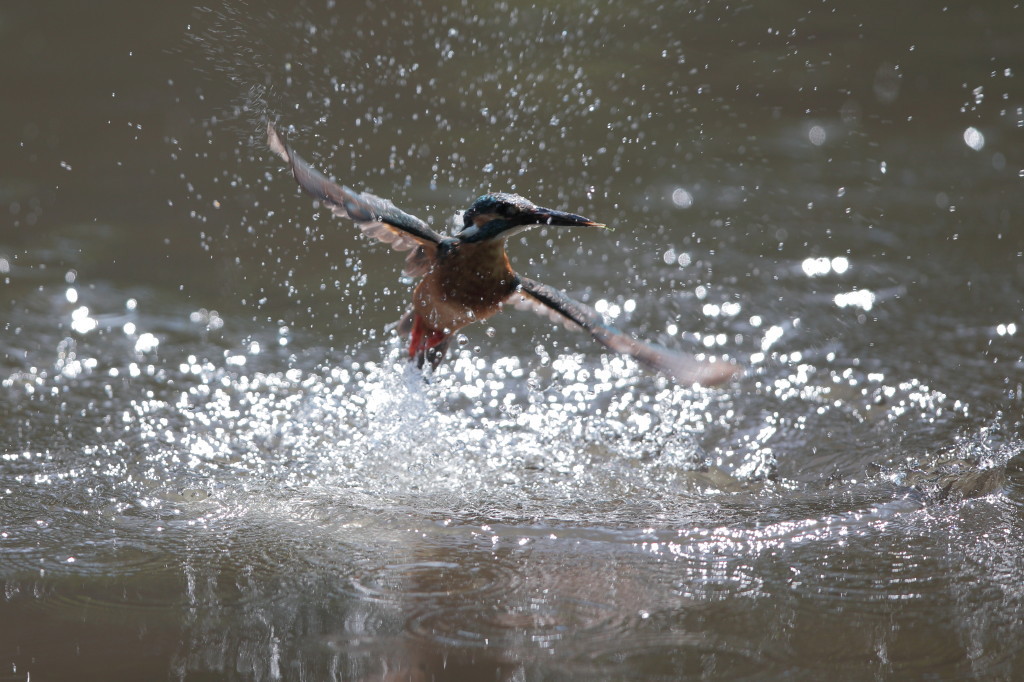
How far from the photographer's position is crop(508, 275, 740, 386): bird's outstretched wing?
10.00 feet

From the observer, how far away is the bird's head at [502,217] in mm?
3148

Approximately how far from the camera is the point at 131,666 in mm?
2162

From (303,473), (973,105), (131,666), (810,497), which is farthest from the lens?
(973,105)

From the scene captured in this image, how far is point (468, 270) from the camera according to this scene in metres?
3.36

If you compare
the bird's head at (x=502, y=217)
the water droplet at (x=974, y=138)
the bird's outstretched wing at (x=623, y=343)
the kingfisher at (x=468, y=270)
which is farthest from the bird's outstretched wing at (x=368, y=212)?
the water droplet at (x=974, y=138)

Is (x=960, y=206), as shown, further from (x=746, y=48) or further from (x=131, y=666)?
(x=131, y=666)

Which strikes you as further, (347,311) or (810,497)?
(347,311)

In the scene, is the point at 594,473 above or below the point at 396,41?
below

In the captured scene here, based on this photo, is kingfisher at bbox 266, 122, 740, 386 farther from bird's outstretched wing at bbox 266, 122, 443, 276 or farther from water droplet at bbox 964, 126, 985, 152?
water droplet at bbox 964, 126, 985, 152

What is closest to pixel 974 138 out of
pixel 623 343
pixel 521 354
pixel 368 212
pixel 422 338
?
pixel 521 354

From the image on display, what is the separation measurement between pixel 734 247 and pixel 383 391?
246cm

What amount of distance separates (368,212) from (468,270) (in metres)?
0.42

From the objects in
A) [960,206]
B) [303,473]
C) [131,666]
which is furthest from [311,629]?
[960,206]

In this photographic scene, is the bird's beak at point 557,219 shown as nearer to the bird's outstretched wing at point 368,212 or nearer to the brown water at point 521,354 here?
the bird's outstretched wing at point 368,212
